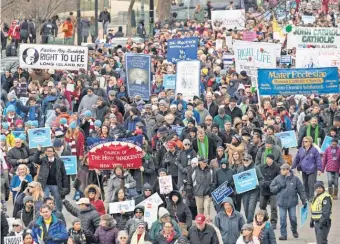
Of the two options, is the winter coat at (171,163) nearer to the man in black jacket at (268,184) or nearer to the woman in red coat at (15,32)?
the man in black jacket at (268,184)

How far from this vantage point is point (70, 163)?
24.0m

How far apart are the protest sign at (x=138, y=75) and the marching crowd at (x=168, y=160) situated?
216 mm

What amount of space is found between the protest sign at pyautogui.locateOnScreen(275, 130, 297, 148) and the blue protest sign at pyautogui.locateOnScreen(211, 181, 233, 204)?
326cm

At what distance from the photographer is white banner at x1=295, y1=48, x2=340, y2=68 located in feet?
113

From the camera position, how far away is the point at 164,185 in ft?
70.0

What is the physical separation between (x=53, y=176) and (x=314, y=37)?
16.5 meters

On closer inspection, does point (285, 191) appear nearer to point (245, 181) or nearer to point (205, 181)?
point (245, 181)

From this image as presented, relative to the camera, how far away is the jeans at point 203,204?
22328 mm

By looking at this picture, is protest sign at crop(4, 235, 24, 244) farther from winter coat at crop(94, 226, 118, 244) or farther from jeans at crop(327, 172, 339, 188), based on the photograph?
jeans at crop(327, 172, 339, 188)

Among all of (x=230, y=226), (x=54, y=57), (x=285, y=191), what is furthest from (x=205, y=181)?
(x=54, y=57)

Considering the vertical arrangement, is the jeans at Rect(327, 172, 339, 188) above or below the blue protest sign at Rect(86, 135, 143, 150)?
below

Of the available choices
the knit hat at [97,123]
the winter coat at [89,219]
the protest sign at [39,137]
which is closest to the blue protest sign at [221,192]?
the winter coat at [89,219]

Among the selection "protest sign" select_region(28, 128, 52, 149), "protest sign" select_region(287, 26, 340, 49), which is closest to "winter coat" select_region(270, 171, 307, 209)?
"protest sign" select_region(28, 128, 52, 149)

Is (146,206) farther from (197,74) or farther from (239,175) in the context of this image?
(197,74)
